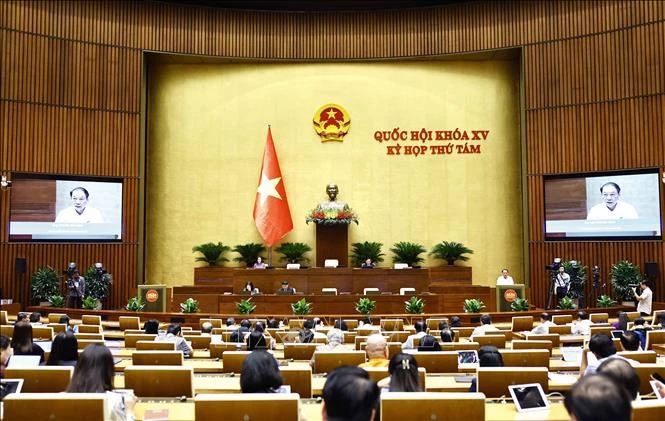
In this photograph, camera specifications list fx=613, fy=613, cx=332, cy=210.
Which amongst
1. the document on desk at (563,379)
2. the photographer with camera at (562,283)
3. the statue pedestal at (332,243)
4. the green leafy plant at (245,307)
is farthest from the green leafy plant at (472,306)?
the document on desk at (563,379)

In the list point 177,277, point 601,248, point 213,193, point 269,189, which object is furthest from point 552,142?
point 177,277

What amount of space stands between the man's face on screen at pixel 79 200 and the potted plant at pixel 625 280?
12.0 metres

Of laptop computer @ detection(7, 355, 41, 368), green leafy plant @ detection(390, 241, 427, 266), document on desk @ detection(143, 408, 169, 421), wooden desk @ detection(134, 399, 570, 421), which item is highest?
green leafy plant @ detection(390, 241, 427, 266)

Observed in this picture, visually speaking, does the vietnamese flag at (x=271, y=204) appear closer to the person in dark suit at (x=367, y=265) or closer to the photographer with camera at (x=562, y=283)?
the person in dark suit at (x=367, y=265)

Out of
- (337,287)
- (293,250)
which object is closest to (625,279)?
(337,287)

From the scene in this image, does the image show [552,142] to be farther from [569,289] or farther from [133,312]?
[133,312]

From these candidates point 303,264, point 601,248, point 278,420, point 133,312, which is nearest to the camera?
point 278,420

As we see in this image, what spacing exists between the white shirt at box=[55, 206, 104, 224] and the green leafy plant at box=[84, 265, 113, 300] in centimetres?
128

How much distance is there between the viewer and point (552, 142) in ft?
48.4

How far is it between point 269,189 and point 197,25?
15.1 ft

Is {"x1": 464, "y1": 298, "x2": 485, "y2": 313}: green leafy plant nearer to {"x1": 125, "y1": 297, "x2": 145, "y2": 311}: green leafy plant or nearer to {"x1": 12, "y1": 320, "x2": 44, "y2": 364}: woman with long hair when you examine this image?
{"x1": 125, "y1": 297, "x2": 145, "y2": 311}: green leafy plant

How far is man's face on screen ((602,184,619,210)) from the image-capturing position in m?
13.8

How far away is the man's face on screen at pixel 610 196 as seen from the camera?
13.8 meters

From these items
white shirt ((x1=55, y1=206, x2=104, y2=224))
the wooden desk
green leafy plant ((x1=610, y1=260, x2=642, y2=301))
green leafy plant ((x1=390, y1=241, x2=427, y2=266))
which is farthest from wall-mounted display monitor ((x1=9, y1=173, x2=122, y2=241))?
the wooden desk
